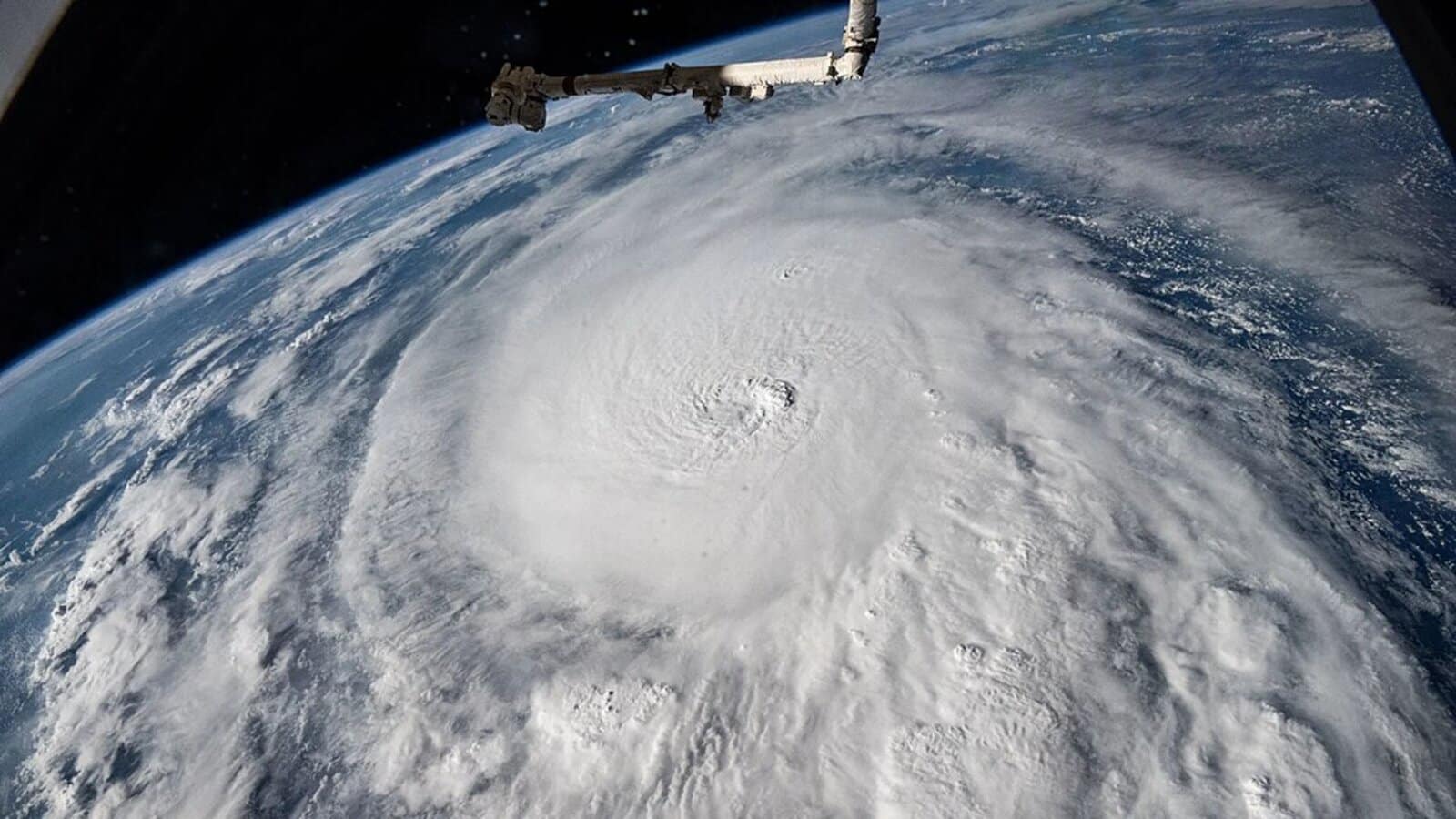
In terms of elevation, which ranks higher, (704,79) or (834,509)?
(704,79)

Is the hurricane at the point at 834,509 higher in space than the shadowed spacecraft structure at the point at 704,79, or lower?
lower

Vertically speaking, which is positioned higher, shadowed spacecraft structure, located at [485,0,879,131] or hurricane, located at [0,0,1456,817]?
shadowed spacecraft structure, located at [485,0,879,131]

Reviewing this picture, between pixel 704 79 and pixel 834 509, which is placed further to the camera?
pixel 834 509

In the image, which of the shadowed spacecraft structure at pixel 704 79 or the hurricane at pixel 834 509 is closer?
the shadowed spacecraft structure at pixel 704 79

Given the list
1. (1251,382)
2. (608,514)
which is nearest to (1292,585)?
(1251,382)

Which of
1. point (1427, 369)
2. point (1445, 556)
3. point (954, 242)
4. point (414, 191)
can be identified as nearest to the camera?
point (1445, 556)

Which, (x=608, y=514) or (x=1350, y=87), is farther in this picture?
(x=1350, y=87)

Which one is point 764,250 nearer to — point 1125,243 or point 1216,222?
point 1125,243

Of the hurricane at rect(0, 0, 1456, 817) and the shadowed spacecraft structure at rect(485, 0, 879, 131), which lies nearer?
the shadowed spacecraft structure at rect(485, 0, 879, 131)
